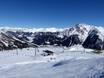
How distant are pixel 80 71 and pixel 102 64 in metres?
2.09

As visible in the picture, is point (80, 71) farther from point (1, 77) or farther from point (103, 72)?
point (1, 77)

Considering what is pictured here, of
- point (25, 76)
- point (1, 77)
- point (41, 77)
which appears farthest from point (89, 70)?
point (1, 77)

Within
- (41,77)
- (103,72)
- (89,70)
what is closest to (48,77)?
(41,77)

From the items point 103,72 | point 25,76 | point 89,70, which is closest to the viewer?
point 103,72

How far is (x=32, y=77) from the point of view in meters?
21.4

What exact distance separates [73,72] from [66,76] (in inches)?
43.4

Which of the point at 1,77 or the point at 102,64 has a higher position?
the point at 102,64

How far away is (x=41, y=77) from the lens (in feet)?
68.6

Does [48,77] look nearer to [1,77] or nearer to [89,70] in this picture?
[89,70]

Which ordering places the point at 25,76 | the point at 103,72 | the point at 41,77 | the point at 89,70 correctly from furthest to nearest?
the point at 25,76, the point at 41,77, the point at 89,70, the point at 103,72

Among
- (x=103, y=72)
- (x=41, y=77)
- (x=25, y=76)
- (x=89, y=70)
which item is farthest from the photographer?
(x=25, y=76)

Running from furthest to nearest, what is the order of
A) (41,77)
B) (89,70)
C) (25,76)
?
1. (25,76)
2. (41,77)
3. (89,70)

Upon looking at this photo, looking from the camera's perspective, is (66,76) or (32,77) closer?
(66,76)

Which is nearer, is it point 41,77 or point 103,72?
point 103,72
